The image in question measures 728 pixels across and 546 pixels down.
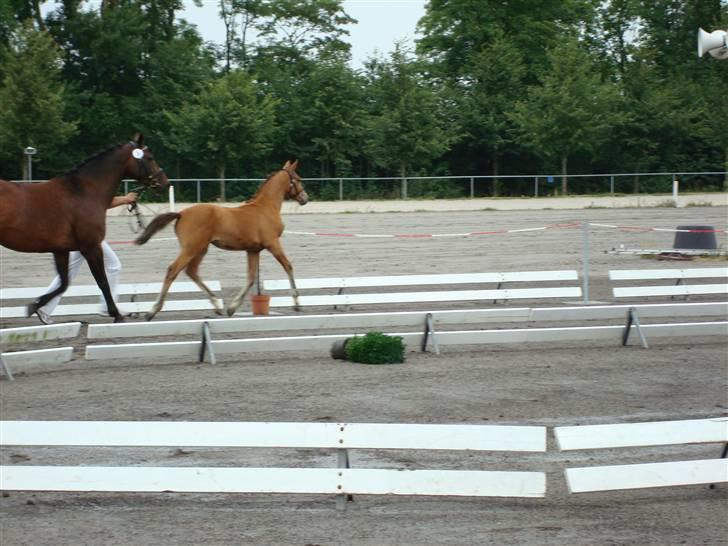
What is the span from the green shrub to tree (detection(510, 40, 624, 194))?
32.7 meters

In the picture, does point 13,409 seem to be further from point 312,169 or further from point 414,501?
point 312,169

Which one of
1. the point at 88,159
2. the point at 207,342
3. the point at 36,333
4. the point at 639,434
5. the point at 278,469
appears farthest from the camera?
the point at 88,159

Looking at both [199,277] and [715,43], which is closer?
[715,43]

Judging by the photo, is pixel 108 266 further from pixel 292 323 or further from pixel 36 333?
pixel 292 323

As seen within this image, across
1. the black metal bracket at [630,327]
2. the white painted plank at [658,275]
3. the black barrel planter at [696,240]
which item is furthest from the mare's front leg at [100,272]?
the black barrel planter at [696,240]

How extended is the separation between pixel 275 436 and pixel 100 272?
278 inches

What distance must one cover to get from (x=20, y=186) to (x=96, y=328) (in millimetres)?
2576

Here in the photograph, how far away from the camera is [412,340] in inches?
493

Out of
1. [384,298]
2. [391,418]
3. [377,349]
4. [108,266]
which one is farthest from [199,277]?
[391,418]

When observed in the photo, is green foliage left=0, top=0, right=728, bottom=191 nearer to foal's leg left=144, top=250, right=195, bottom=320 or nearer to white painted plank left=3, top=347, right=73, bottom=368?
foal's leg left=144, top=250, right=195, bottom=320

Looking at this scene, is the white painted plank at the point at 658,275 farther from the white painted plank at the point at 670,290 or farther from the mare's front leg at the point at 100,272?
the mare's front leg at the point at 100,272

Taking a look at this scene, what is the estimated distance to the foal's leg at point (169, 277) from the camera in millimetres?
13938

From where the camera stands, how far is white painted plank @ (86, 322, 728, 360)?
37.4ft

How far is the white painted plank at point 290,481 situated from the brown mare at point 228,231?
23.6ft
